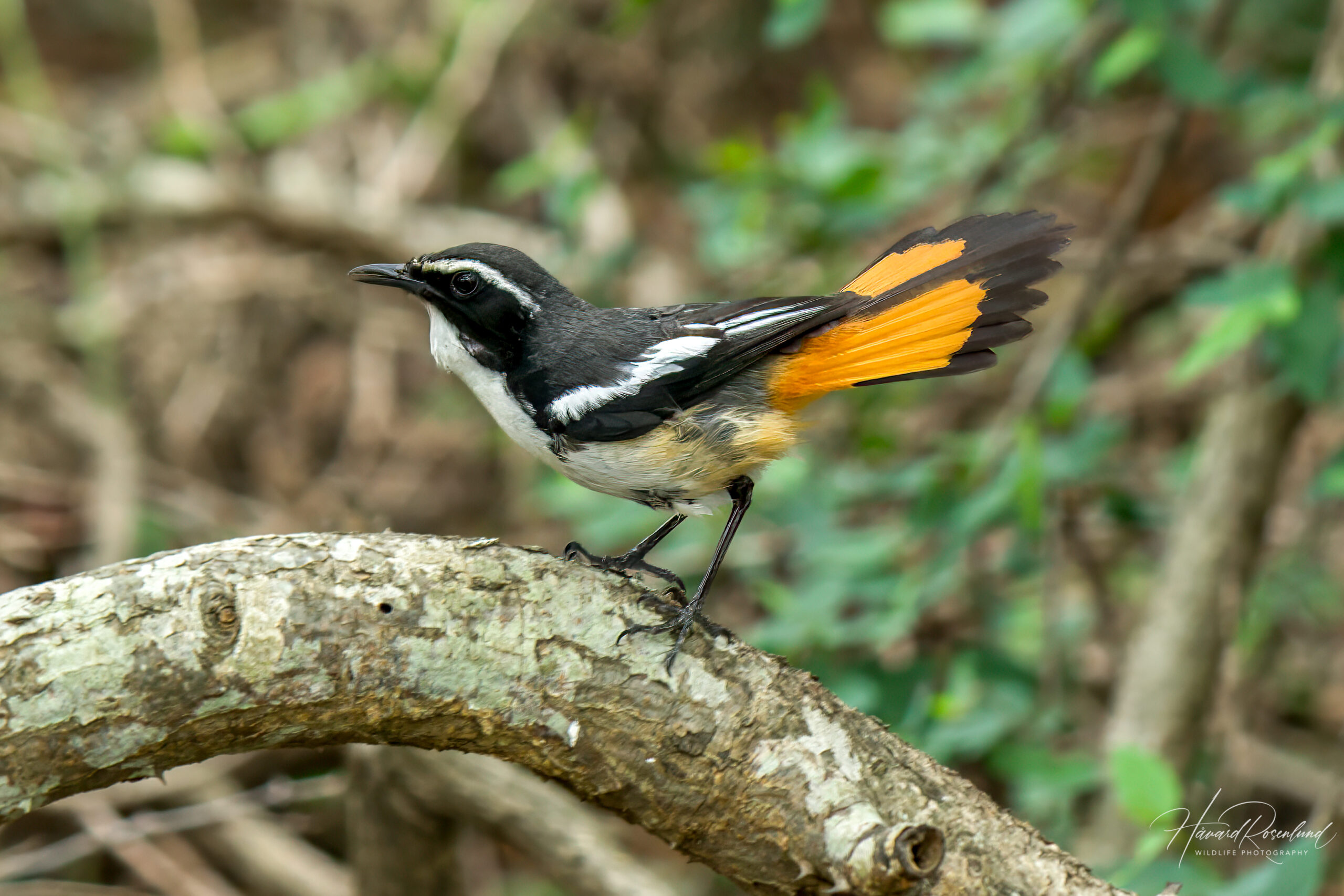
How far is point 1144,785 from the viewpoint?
8.45ft

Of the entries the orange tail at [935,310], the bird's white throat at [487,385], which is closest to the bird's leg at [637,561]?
the bird's white throat at [487,385]

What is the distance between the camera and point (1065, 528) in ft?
14.1

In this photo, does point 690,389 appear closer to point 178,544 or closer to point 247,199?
point 178,544

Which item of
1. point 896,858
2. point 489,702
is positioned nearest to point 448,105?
point 489,702

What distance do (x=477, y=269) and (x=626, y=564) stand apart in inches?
Result: 31.8

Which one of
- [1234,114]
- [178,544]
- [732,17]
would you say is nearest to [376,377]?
[178,544]

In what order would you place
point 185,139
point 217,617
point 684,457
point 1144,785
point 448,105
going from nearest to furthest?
1. point 217,617
2. point 1144,785
3. point 684,457
4. point 185,139
5. point 448,105

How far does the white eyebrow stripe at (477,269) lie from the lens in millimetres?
2846

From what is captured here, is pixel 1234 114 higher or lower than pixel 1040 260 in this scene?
higher

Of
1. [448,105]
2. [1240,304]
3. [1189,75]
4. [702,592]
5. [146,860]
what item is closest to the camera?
[702,592]

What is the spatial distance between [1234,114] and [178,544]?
5192 mm

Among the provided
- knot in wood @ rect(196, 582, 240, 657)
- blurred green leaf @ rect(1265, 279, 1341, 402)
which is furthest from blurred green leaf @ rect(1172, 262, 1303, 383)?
knot in wood @ rect(196, 582, 240, 657)

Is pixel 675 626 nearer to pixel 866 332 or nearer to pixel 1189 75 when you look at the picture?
pixel 866 332

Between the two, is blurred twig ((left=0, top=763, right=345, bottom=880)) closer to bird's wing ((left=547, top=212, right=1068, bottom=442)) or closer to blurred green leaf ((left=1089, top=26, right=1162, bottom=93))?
bird's wing ((left=547, top=212, right=1068, bottom=442))
